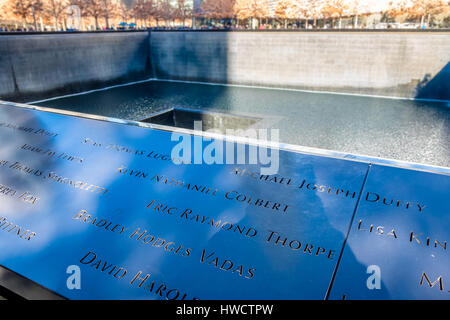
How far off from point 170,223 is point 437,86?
43.8ft

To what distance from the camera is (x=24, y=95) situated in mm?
12258

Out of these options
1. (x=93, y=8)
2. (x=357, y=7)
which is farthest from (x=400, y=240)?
(x=93, y=8)

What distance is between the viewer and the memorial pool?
7.54 m

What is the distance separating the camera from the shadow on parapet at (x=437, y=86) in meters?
12.1

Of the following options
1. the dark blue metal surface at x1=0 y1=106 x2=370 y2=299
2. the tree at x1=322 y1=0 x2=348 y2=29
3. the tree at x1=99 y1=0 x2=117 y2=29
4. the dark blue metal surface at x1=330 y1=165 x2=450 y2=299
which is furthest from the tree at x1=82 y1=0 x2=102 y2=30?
the dark blue metal surface at x1=330 y1=165 x2=450 y2=299

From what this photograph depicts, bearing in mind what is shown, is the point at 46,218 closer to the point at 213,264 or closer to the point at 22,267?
the point at 22,267

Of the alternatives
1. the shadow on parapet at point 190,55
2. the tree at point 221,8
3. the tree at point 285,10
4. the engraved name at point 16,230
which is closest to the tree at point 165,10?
the tree at point 221,8

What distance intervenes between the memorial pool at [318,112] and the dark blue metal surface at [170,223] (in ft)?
17.7

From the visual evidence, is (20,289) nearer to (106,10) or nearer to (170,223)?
(170,223)

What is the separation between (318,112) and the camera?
10.6 metres

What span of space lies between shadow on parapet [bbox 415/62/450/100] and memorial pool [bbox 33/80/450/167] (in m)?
0.45

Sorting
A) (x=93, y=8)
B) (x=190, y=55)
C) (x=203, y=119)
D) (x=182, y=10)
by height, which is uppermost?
(x=182, y=10)

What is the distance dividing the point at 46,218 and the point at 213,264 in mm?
1123
